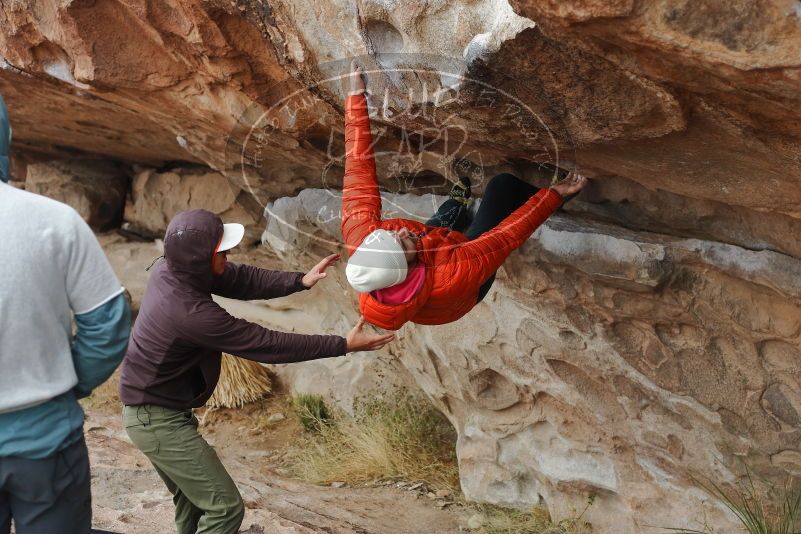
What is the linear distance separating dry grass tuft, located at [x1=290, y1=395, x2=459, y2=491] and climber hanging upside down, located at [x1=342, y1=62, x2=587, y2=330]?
2.13 meters

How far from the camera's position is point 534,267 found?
3551 mm

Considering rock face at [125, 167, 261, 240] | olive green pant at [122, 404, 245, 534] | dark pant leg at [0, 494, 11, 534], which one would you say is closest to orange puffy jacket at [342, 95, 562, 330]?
olive green pant at [122, 404, 245, 534]

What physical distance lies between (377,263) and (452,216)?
921 millimetres

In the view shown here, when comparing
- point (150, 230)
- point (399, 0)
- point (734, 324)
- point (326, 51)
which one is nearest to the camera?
point (399, 0)

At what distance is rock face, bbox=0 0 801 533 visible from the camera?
216cm

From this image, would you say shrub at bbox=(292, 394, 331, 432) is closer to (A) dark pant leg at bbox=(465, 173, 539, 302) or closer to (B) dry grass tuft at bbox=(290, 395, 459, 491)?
(B) dry grass tuft at bbox=(290, 395, 459, 491)

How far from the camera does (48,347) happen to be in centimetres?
204

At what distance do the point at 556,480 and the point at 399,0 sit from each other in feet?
8.11

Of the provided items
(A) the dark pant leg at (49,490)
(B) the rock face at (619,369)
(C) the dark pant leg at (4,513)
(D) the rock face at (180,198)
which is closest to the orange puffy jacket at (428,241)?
(B) the rock face at (619,369)

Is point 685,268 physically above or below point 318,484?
above

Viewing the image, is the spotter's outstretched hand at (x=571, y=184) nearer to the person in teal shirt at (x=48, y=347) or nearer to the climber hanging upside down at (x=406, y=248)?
the climber hanging upside down at (x=406, y=248)

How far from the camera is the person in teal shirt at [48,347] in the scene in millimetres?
1938

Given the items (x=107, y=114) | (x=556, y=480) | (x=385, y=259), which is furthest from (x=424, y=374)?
(x=107, y=114)

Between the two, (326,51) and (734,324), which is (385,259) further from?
(734,324)
